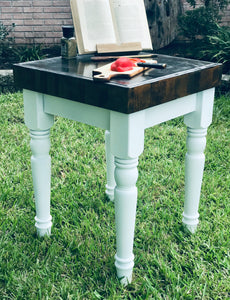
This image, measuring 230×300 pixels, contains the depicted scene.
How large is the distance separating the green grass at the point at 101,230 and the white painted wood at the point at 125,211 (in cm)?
8

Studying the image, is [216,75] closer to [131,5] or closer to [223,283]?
[131,5]

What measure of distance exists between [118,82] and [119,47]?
0.50m

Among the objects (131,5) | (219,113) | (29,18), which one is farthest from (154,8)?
(131,5)

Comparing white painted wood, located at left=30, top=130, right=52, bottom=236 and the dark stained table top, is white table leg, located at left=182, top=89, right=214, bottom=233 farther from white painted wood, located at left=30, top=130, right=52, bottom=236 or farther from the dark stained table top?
white painted wood, located at left=30, top=130, right=52, bottom=236

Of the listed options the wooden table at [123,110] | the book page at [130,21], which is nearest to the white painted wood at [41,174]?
the wooden table at [123,110]

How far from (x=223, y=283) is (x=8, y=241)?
38.6 inches

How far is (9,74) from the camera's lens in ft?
15.0

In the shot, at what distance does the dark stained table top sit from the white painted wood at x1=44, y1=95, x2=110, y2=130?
5 centimetres

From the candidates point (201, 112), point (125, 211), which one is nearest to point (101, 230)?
point (125, 211)

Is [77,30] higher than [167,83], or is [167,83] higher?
[77,30]

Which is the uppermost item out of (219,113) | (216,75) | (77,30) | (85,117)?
(77,30)

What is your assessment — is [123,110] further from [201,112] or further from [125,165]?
[201,112]

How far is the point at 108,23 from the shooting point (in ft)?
6.48

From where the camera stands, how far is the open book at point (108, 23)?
1935 millimetres
